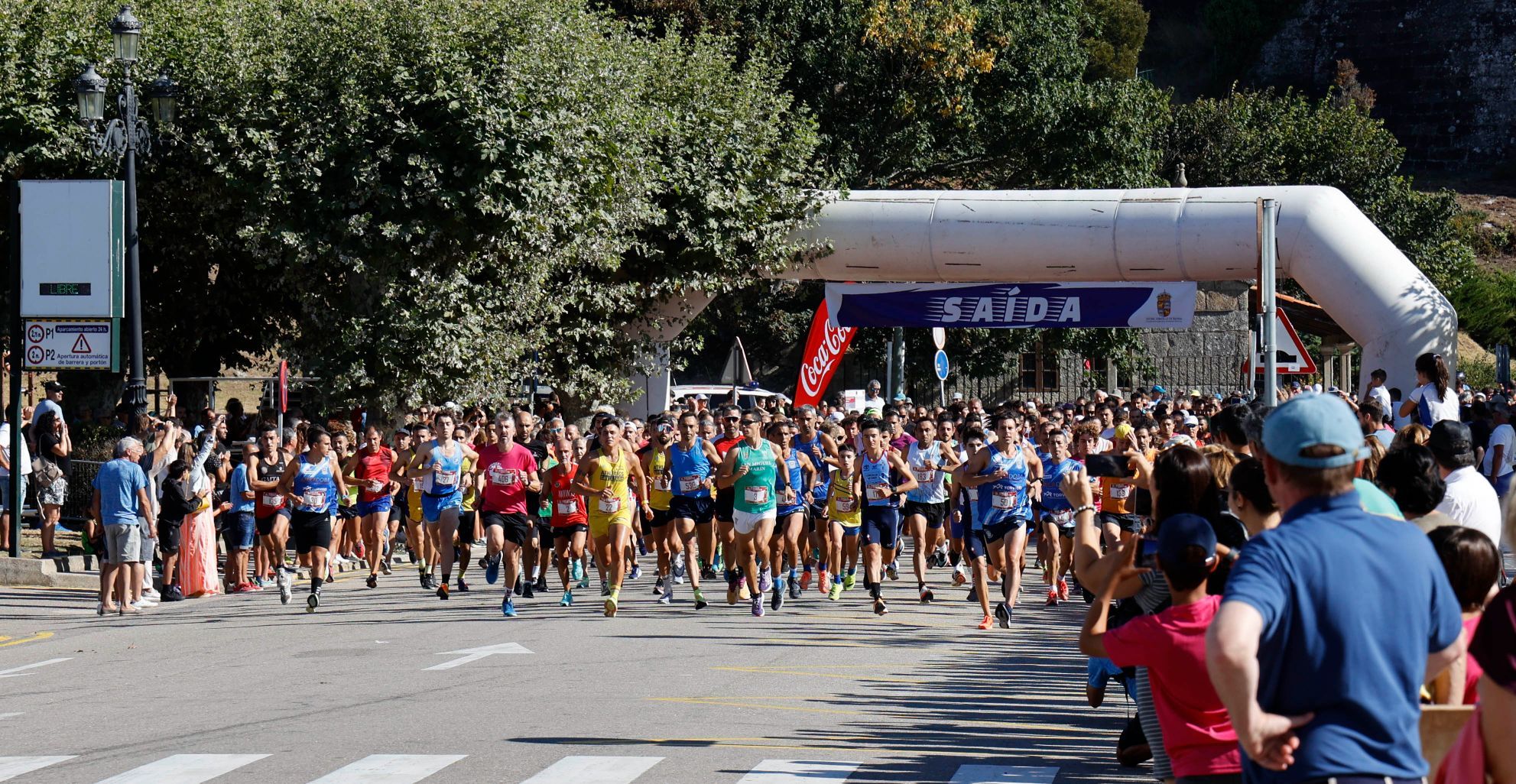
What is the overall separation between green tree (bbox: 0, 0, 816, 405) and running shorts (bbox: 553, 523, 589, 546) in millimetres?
6951

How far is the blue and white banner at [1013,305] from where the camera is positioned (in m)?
24.3

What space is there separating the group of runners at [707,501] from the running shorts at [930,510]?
0.02 meters

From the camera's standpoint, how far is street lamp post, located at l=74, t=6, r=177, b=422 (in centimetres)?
1848

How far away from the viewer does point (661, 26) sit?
3994cm

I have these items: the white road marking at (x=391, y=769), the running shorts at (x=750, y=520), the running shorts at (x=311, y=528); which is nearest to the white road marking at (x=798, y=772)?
the white road marking at (x=391, y=769)

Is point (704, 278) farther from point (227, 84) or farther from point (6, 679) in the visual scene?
point (6, 679)

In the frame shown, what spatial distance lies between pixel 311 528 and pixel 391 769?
8724 mm

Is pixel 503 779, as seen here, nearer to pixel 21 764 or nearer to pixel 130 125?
pixel 21 764

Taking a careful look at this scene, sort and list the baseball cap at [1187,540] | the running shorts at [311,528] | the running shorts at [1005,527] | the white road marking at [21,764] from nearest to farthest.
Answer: the baseball cap at [1187,540]
the white road marking at [21,764]
the running shorts at [1005,527]
the running shorts at [311,528]

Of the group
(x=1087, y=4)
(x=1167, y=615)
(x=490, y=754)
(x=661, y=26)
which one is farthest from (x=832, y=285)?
(x=1087, y=4)

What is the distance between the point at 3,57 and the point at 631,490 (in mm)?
10581

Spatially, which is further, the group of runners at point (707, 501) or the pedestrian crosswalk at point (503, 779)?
the group of runners at point (707, 501)

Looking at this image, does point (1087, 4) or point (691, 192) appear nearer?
point (691, 192)

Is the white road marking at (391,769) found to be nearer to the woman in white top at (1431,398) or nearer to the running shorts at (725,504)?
the running shorts at (725,504)
